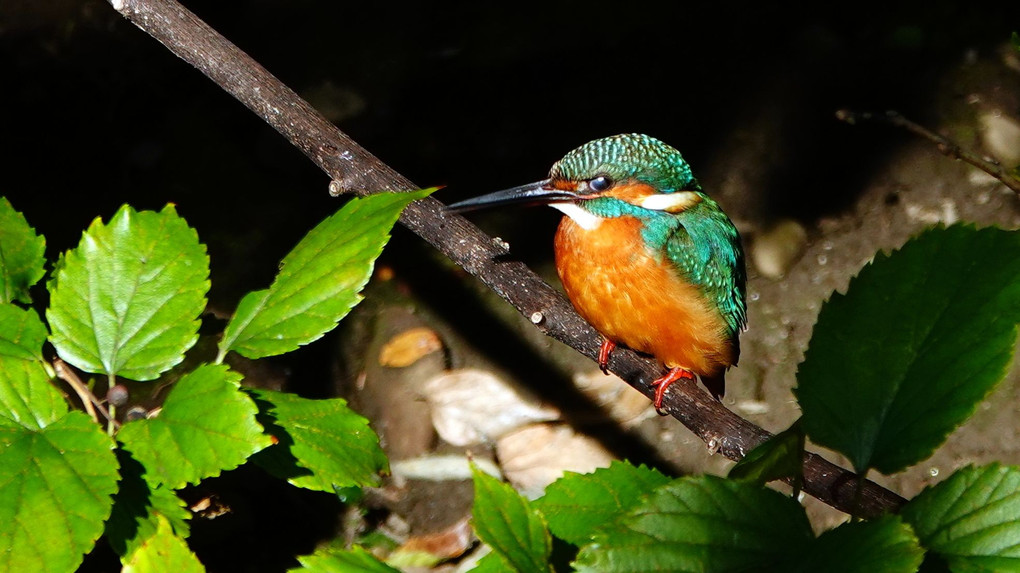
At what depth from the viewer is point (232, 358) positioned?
301 centimetres

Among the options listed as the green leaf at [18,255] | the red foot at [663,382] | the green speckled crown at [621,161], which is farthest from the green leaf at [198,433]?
the green speckled crown at [621,161]

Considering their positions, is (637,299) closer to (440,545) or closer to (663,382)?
(663,382)

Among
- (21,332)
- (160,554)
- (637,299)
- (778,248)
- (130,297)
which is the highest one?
(778,248)

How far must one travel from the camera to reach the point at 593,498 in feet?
3.38

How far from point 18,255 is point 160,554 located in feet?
1.50

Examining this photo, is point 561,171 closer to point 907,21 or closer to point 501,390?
point 501,390

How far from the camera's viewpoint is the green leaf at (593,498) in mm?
1014

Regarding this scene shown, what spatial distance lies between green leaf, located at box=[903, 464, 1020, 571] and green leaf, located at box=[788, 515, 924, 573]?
0.16 ft

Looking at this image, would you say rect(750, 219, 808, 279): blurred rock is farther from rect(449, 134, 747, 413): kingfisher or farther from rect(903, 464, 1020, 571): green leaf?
rect(903, 464, 1020, 571): green leaf

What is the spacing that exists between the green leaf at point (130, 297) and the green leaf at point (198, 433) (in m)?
0.07

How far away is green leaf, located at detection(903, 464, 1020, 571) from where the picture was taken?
30.6 inches

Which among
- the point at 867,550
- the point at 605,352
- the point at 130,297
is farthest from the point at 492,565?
the point at 605,352

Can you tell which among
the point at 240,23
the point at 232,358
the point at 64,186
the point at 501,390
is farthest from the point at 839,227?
the point at 64,186

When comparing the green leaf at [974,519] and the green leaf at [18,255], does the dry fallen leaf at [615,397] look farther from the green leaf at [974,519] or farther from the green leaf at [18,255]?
the green leaf at [974,519]
